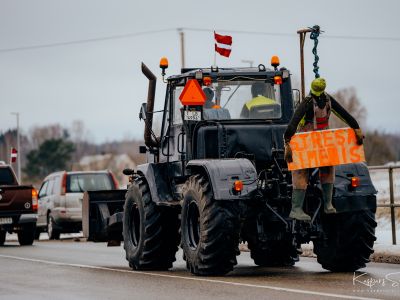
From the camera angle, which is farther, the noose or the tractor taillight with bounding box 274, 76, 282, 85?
the noose

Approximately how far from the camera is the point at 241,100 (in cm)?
1579

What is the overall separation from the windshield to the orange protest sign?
1678 millimetres

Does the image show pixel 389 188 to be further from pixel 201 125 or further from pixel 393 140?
pixel 393 140

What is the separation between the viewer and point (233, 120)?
1551 centimetres

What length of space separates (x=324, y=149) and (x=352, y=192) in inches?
26.3

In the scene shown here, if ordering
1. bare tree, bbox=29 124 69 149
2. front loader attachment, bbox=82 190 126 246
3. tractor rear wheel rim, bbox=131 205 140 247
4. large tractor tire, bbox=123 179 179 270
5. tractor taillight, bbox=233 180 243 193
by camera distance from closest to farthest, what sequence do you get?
1. tractor taillight, bbox=233 180 243 193
2. large tractor tire, bbox=123 179 179 270
3. tractor rear wheel rim, bbox=131 205 140 247
4. front loader attachment, bbox=82 190 126 246
5. bare tree, bbox=29 124 69 149

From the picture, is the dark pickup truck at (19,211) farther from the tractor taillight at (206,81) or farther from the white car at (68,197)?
the tractor taillight at (206,81)

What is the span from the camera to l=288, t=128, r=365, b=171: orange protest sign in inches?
549

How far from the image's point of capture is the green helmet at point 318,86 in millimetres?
13913

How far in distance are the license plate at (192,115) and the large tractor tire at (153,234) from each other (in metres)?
1.49

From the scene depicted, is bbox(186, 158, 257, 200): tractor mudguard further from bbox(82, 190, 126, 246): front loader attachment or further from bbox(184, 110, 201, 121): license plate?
bbox(82, 190, 126, 246): front loader attachment

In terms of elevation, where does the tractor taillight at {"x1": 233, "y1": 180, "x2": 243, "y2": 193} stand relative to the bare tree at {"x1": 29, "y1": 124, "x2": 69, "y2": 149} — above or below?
below

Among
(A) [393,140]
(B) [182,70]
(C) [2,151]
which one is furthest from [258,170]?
(A) [393,140]

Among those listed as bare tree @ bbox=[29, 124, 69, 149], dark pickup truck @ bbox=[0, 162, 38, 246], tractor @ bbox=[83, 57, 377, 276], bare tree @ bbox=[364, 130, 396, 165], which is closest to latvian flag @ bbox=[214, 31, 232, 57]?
tractor @ bbox=[83, 57, 377, 276]
